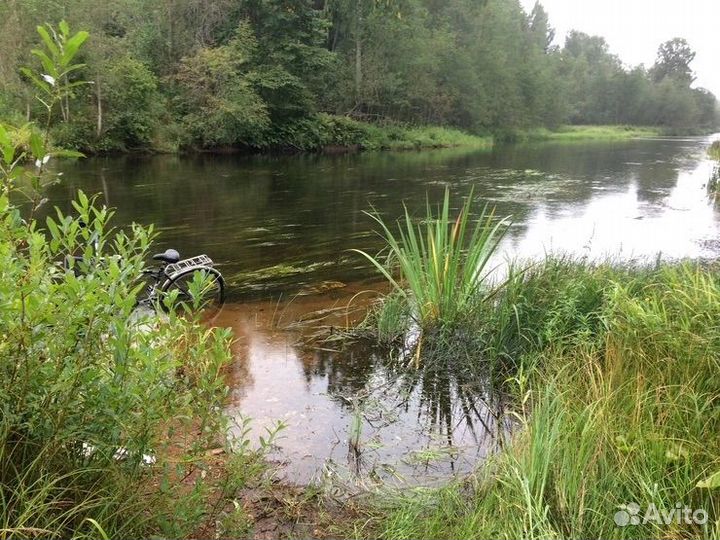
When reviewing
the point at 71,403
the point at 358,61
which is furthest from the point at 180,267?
the point at 358,61

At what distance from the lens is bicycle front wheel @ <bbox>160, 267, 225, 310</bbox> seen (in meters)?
2.34

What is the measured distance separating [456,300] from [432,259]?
42cm

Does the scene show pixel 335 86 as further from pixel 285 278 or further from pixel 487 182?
pixel 285 278

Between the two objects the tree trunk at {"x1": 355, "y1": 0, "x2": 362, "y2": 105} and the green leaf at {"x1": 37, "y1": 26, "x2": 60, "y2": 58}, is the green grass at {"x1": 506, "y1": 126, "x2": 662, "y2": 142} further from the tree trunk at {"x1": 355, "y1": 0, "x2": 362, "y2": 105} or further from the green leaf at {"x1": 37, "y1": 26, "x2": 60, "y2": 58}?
the green leaf at {"x1": 37, "y1": 26, "x2": 60, "y2": 58}

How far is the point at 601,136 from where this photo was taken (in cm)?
6228

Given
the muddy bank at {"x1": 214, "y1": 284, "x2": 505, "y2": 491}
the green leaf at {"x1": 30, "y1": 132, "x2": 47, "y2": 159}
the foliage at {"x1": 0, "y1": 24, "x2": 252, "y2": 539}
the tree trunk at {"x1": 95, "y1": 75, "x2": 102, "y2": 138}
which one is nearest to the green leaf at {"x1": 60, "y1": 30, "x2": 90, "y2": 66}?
the foliage at {"x1": 0, "y1": 24, "x2": 252, "y2": 539}

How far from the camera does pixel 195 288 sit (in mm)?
2320

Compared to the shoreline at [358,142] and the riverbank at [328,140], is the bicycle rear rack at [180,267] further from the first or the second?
the shoreline at [358,142]

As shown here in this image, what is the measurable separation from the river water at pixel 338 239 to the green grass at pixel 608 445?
0.52 meters

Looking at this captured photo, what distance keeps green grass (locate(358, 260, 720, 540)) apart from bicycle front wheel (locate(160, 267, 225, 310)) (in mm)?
1416

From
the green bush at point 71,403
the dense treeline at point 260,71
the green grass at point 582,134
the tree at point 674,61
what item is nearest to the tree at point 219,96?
the dense treeline at point 260,71

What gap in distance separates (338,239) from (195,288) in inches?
326

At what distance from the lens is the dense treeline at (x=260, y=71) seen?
2345cm

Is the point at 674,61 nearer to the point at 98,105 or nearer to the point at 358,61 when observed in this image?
the point at 358,61
